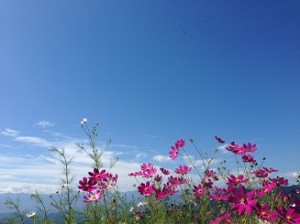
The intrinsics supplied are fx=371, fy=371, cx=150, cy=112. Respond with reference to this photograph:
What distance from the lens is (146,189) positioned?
18.4 ft

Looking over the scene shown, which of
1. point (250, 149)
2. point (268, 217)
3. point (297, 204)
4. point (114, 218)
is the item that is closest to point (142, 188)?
point (114, 218)

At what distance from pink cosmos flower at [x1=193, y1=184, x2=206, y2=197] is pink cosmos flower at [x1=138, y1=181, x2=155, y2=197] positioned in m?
1.14

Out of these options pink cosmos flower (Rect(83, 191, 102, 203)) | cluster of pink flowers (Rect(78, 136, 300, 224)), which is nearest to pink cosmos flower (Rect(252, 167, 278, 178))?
cluster of pink flowers (Rect(78, 136, 300, 224))

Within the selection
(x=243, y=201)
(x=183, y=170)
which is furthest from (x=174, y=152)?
(x=243, y=201)

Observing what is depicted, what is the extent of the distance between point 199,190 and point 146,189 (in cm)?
129

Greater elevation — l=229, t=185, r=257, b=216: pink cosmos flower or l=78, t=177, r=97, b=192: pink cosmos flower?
l=78, t=177, r=97, b=192: pink cosmos flower

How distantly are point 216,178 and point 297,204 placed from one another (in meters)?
5.04

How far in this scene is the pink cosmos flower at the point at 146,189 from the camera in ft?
17.8

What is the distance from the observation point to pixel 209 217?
6.51m

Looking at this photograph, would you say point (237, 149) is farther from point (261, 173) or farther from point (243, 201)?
point (243, 201)

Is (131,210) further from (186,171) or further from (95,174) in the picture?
(95,174)

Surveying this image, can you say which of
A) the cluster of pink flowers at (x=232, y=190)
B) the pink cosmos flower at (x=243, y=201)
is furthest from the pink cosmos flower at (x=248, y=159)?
the pink cosmos flower at (x=243, y=201)

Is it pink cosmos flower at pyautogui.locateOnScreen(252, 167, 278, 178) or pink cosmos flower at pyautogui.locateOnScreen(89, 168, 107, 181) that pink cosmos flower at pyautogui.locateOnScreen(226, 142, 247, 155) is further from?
pink cosmos flower at pyautogui.locateOnScreen(89, 168, 107, 181)

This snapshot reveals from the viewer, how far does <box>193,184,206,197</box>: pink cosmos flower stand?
251 inches
